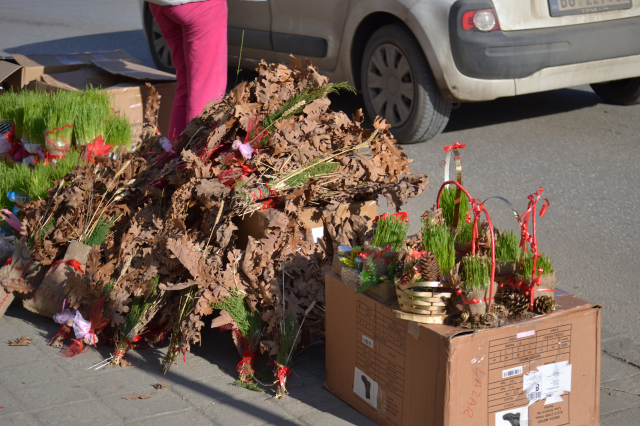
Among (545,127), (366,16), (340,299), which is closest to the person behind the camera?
(340,299)

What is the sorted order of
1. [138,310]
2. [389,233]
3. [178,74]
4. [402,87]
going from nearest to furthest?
[389,233] < [138,310] < [178,74] < [402,87]

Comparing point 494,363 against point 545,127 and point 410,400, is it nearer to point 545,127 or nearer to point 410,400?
point 410,400

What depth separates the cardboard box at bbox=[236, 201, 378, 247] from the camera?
3072mm

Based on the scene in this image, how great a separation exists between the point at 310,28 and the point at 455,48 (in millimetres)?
1570

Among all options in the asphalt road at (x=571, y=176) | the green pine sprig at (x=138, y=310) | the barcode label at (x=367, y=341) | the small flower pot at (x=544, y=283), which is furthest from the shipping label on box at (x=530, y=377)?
the green pine sprig at (x=138, y=310)

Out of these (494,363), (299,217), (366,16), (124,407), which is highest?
(366,16)

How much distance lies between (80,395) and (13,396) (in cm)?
26

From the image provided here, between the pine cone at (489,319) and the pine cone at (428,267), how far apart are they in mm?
198

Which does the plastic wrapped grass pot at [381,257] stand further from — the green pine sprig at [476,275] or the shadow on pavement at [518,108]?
the shadow on pavement at [518,108]

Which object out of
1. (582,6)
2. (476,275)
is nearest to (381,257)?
(476,275)

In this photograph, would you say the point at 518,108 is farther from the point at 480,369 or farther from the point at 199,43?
the point at 480,369

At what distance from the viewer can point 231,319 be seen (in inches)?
116

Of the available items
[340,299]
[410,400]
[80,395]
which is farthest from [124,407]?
[410,400]

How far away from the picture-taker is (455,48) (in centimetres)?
530
